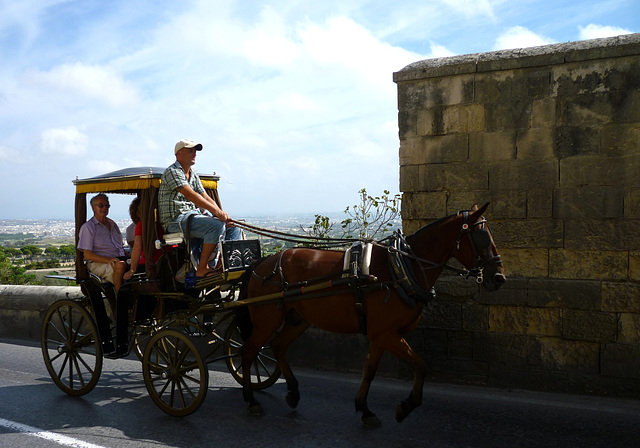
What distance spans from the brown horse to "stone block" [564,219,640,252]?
1.43 m

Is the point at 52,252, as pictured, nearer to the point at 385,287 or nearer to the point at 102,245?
the point at 102,245

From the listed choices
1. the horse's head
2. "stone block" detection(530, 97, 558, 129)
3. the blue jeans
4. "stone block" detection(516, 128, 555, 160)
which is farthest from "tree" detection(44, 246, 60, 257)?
the horse's head

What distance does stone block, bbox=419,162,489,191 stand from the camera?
6.44m

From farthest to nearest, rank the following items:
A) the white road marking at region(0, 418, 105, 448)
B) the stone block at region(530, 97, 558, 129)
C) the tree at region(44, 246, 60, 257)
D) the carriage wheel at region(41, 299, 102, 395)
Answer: the tree at region(44, 246, 60, 257), the carriage wheel at region(41, 299, 102, 395), the stone block at region(530, 97, 558, 129), the white road marking at region(0, 418, 105, 448)

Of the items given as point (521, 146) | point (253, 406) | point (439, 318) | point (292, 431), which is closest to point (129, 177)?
point (253, 406)

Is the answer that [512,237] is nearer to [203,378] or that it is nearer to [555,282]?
[555,282]

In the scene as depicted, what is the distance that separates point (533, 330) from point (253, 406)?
10.1 feet

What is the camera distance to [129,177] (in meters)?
6.25

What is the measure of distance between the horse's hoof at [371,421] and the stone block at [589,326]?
2345 millimetres

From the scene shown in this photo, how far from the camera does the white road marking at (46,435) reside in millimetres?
4824

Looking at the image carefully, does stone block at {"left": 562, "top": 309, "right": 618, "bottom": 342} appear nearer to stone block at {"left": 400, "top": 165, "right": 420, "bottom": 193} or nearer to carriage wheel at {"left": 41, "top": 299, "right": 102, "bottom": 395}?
stone block at {"left": 400, "top": 165, "right": 420, "bottom": 193}

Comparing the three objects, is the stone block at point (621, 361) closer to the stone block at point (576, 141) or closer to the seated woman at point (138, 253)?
the stone block at point (576, 141)

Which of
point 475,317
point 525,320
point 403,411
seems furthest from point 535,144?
point 403,411

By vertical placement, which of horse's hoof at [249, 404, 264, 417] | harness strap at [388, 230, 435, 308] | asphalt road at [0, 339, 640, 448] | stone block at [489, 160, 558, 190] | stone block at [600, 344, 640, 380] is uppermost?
stone block at [489, 160, 558, 190]
